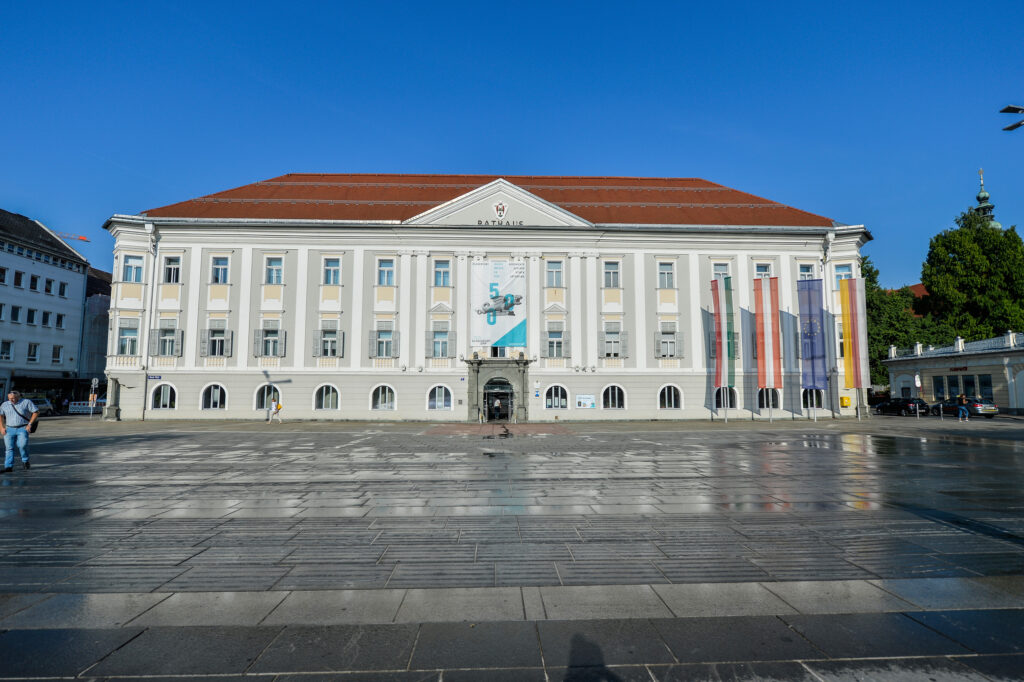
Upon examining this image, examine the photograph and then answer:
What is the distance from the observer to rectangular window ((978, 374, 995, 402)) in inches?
1577

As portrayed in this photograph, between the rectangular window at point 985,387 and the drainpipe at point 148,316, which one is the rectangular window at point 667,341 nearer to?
the rectangular window at point 985,387

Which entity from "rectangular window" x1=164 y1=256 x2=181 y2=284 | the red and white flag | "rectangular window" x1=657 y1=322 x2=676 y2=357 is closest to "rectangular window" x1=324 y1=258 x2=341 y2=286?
"rectangular window" x1=164 y1=256 x2=181 y2=284

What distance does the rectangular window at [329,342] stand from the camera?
34.0m

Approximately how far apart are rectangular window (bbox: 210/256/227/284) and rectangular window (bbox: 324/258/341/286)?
21.5 ft

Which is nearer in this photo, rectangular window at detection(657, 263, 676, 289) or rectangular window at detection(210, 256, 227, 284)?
rectangular window at detection(210, 256, 227, 284)

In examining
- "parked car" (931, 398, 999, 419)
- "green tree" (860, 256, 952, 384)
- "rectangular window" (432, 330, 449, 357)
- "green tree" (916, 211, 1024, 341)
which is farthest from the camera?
"green tree" (860, 256, 952, 384)

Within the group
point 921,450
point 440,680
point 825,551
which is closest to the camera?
point 440,680

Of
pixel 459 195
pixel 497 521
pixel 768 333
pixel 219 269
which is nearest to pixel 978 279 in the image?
pixel 768 333

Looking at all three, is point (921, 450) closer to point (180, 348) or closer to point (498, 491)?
point (498, 491)

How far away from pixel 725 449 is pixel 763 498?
9.04m

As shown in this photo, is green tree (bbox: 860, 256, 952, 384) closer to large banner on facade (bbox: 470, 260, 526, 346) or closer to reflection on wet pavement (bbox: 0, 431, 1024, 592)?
large banner on facade (bbox: 470, 260, 526, 346)

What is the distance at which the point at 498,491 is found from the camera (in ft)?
33.2

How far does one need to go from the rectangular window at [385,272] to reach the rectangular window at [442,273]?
2.91 m

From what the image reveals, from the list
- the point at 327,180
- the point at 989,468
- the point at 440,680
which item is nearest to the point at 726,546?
the point at 440,680
